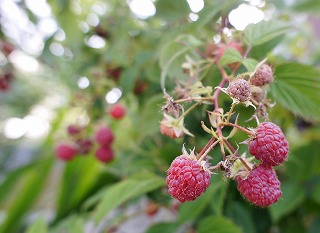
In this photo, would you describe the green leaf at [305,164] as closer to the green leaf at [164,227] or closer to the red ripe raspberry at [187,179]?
the green leaf at [164,227]

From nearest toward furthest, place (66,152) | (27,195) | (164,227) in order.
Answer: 1. (164,227)
2. (66,152)
3. (27,195)

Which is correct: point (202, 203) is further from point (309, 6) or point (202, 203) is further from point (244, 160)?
point (309, 6)

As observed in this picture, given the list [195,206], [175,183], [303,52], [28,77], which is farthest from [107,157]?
[28,77]

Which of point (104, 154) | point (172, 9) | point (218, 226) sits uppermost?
point (172, 9)

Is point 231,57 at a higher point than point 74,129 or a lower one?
lower

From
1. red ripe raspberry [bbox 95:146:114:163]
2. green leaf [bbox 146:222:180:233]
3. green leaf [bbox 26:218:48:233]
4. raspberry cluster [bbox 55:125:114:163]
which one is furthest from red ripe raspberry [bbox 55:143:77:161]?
green leaf [bbox 146:222:180:233]

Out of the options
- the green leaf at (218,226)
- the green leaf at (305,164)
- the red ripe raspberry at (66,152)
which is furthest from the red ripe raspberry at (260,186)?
the red ripe raspberry at (66,152)

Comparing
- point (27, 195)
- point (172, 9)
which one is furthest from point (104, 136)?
point (27, 195)

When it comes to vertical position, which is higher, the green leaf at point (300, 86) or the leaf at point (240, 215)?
the green leaf at point (300, 86)
